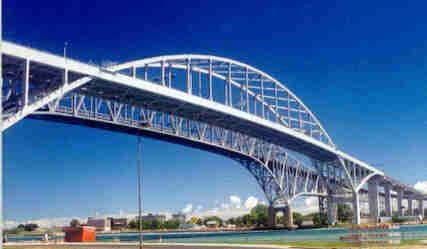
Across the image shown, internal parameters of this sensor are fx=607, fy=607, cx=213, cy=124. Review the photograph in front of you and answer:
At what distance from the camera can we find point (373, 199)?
5610 inches

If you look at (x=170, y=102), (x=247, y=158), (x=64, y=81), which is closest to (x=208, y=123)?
(x=170, y=102)

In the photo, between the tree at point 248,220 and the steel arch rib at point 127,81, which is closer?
the steel arch rib at point 127,81

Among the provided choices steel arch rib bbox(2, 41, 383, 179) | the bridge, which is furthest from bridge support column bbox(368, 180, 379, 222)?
steel arch rib bbox(2, 41, 383, 179)

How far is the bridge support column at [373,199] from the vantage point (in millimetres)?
139125

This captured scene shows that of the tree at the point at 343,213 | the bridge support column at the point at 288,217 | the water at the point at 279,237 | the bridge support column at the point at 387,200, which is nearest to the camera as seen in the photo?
the water at the point at 279,237

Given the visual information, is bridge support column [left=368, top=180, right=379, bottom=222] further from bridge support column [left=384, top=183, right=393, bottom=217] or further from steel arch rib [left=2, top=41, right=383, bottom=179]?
steel arch rib [left=2, top=41, right=383, bottom=179]

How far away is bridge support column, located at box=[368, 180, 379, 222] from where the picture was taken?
139125 millimetres

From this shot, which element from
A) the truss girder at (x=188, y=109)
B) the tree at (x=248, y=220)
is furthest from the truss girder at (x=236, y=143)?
the tree at (x=248, y=220)

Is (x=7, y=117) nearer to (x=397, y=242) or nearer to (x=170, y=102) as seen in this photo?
(x=170, y=102)

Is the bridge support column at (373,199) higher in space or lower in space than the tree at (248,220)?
higher

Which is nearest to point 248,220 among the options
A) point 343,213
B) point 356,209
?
point 343,213

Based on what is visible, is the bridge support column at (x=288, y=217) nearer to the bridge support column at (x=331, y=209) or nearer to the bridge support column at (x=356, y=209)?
the bridge support column at (x=331, y=209)

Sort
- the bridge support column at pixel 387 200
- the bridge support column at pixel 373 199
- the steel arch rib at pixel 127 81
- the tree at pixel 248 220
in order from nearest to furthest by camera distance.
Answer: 1. the steel arch rib at pixel 127 81
2. the bridge support column at pixel 373 199
3. the bridge support column at pixel 387 200
4. the tree at pixel 248 220

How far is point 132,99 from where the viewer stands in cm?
6856
